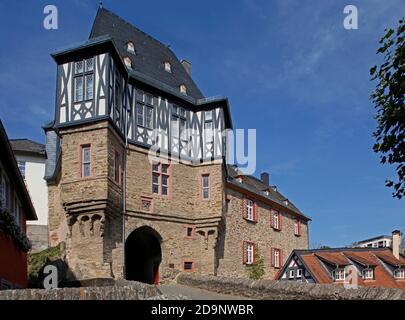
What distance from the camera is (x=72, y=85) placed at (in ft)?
79.5

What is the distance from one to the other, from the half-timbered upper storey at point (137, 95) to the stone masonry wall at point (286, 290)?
726 centimetres

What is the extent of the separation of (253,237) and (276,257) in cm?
400

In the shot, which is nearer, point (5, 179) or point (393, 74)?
point (393, 74)

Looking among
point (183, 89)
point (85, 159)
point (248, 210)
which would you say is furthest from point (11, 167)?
point (248, 210)

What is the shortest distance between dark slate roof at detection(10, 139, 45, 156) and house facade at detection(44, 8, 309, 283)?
212cm

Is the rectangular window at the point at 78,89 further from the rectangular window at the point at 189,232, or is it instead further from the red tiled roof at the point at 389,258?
the red tiled roof at the point at 389,258

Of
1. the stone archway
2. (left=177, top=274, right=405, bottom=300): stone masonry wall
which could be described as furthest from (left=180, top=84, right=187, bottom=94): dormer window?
(left=177, top=274, right=405, bottom=300): stone masonry wall

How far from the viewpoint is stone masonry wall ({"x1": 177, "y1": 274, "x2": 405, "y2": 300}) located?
1297 cm

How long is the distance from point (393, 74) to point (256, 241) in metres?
23.4

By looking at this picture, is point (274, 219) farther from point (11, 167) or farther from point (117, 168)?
point (11, 167)

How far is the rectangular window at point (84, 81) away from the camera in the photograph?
24000 millimetres

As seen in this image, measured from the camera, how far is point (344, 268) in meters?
34.7

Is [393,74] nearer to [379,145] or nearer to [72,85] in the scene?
[379,145]
